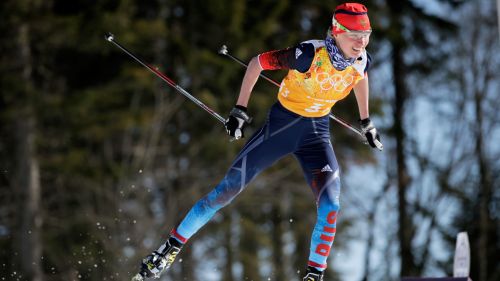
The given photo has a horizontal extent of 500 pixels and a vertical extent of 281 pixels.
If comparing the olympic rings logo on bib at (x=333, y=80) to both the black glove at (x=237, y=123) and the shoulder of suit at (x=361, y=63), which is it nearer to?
the shoulder of suit at (x=361, y=63)

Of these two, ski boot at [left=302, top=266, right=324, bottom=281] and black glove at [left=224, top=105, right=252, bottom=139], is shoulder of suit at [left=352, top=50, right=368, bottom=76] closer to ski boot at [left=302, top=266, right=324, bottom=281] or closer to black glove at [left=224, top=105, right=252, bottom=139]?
black glove at [left=224, top=105, right=252, bottom=139]

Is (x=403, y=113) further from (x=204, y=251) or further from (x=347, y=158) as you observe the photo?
(x=204, y=251)

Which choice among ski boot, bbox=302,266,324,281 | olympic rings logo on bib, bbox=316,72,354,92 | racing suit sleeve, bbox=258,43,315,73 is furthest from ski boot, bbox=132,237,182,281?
olympic rings logo on bib, bbox=316,72,354,92

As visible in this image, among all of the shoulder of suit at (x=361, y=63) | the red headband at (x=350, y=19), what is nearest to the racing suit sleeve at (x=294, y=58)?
the red headband at (x=350, y=19)

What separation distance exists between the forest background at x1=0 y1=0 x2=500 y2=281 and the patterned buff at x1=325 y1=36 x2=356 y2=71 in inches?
432

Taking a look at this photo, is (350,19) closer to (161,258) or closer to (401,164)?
(161,258)

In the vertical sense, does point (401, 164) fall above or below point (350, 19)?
above

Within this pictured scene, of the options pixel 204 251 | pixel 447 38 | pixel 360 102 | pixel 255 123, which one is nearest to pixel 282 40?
pixel 255 123

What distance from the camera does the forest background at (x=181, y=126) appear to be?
19.2 m

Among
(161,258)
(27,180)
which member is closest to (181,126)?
(27,180)

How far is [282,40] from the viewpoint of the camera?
19578mm

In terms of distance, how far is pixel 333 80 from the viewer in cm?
741

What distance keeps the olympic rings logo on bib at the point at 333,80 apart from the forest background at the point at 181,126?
1086cm

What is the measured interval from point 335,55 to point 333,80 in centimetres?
22
